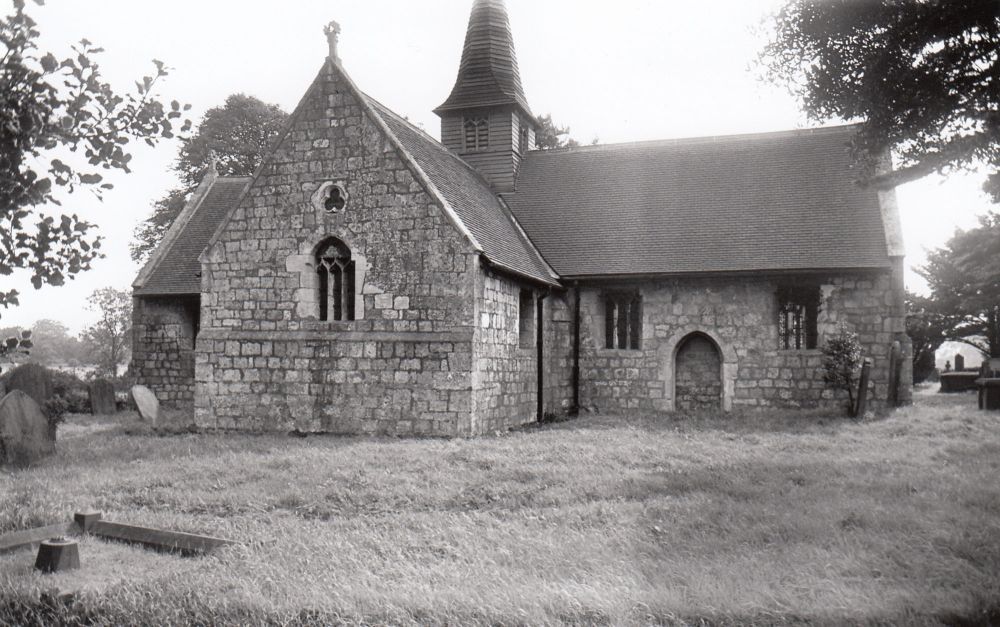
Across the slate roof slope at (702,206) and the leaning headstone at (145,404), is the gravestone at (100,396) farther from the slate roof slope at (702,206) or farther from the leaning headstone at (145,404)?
the slate roof slope at (702,206)

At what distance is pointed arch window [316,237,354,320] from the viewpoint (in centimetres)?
1548

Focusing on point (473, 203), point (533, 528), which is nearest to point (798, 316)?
point (473, 203)

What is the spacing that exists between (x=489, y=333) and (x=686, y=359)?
237 inches

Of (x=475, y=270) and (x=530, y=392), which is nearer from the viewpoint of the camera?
(x=475, y=270)

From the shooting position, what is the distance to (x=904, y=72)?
1202cm

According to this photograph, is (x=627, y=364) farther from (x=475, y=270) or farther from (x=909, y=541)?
(x=909, y=541)

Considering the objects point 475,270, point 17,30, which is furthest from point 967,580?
point 475,270

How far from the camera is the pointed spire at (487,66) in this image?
22.7 meters

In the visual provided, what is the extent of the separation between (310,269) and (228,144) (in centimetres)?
2237

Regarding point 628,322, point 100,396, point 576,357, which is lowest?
point 100,396

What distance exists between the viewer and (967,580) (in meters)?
5.89

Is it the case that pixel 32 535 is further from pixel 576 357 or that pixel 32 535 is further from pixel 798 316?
pixel 798 316

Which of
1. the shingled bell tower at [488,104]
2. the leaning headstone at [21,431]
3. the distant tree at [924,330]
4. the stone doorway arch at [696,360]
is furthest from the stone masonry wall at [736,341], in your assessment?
the distant tree at [924,330]

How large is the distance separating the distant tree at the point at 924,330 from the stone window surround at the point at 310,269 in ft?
98.8
